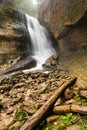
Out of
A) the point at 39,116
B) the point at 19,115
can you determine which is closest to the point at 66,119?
the point at 39,116

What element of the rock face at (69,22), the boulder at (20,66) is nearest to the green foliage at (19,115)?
the boulder at (20,66)

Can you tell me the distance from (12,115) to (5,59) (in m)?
9.02

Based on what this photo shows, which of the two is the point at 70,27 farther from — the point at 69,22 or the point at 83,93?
the point at 83,93

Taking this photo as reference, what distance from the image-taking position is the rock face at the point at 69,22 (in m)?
11.1

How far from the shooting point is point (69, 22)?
1191 centimetres

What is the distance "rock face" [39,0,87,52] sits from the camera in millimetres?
11109

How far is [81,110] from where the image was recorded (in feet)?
10.7

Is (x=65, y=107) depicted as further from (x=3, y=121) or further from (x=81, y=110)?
(x=3, y=121)

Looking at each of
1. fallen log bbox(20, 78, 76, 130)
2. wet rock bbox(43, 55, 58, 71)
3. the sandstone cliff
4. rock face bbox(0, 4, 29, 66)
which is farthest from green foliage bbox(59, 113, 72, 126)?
rock face bbox(0, 4, 29, 66)

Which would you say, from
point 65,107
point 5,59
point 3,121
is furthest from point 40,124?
point 5,59

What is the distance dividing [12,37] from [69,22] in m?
5.01

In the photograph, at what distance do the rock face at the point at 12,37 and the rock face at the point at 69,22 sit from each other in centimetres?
290

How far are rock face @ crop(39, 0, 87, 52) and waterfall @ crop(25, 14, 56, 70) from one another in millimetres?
2126

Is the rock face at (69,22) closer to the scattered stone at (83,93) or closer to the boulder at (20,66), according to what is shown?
the boulder at (20,66)
